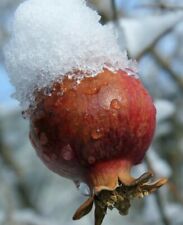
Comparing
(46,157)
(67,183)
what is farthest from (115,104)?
(67,183)

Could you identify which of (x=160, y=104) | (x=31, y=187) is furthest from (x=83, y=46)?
(x=31, y=187)

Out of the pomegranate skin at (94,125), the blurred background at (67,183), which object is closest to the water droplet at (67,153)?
the pomegranate skin at (94,125)

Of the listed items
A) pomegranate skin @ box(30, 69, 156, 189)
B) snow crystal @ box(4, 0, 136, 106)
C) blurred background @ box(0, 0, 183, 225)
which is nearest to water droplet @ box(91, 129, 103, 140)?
pomegranate skin @ box(30, 69, 156, 189)

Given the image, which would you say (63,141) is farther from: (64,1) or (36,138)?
(64,1)

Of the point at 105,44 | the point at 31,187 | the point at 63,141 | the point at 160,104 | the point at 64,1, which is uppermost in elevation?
the point at 31,187

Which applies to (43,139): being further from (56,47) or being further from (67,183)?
(67,183)
